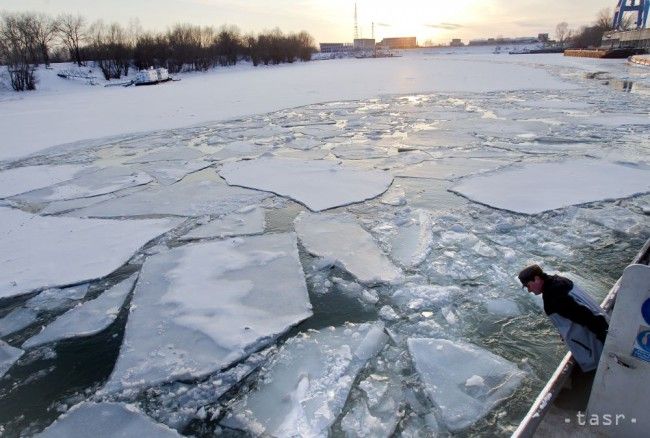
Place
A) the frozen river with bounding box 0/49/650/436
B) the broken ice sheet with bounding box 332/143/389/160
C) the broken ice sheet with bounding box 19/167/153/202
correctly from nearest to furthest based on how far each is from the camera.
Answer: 1. the frozen river with bounding box 0/49/650/436
2. the broken ice sheet with bounding box 19/167/153/202
3. the broken ice sheet with bounding box 332/143/389/160

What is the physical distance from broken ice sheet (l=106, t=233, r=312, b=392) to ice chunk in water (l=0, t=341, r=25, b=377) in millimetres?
627

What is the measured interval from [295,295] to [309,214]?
160 centimetres

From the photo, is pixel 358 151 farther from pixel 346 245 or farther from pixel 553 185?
pixel 346 245

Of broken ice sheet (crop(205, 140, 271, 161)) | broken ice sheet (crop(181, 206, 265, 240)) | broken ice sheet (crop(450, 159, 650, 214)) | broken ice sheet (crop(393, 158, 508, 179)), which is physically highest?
broken ice sheet (crop(205, 140, 271, 161))

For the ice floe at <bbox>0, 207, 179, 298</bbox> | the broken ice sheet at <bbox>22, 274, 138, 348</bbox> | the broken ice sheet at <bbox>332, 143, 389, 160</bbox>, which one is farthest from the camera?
the broken ice sheet at <bbox>332, 143, 389, 160</bbox>

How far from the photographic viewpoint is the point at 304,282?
310 cm

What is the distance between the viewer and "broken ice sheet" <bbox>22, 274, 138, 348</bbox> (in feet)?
8.64

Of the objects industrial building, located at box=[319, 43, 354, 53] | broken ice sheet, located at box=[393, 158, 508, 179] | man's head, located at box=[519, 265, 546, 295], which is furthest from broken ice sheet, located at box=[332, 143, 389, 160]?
industrial building, located at box=[319, 43, 354, 53]

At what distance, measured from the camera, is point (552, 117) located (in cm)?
912

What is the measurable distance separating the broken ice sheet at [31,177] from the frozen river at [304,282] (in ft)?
0.17

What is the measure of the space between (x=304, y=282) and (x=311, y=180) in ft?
8.44

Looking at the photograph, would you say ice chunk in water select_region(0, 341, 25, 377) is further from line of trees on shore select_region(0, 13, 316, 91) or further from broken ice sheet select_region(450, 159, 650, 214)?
line of trees on shore select_region(0, 13, 316, 91)

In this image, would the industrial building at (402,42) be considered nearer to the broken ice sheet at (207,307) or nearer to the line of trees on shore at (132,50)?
the line of trees on shore at (132,50)

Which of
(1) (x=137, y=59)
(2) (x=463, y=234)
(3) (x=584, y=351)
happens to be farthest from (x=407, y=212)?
(1) (x=137, y=59)
